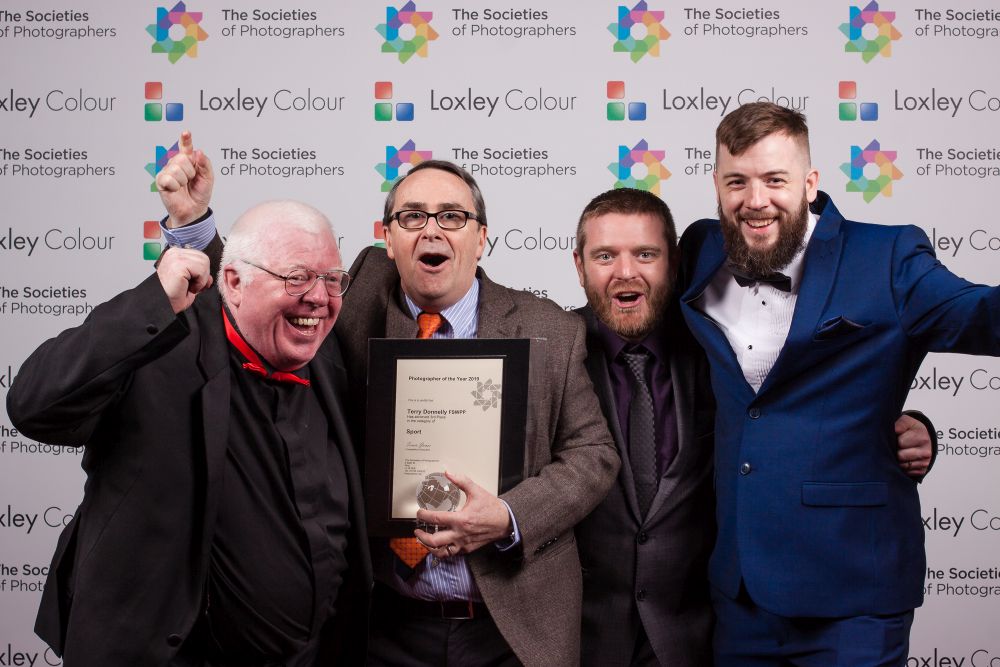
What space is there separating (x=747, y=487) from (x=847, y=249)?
74 cm

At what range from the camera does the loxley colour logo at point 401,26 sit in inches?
183

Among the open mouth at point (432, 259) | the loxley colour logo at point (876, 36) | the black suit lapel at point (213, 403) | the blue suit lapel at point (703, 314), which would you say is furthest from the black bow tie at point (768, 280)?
the loxley colour logo at point (876, 36)

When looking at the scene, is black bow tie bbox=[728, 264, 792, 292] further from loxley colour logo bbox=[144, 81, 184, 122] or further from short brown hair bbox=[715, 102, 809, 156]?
loxley colour logo bbox=[144, 81, 184, 122]

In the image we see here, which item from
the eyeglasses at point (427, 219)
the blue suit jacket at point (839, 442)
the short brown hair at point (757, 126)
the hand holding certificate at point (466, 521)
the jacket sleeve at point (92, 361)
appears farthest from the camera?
the eyeglasses at point (427, 219)

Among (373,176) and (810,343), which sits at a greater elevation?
(373,176)

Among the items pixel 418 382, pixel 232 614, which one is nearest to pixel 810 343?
pixel 418 382

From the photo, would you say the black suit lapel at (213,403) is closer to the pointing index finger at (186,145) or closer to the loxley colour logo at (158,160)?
the pointing index finger at (186,145)

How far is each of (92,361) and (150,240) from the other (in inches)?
120

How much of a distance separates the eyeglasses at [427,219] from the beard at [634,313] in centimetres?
54

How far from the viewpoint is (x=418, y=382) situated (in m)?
2.37

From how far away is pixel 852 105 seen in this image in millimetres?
4598

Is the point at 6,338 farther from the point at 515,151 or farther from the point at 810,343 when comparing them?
the point at 810,343

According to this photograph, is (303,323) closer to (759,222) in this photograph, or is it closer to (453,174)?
(453,174)

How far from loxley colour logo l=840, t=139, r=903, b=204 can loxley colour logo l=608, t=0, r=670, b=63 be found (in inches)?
45.0
